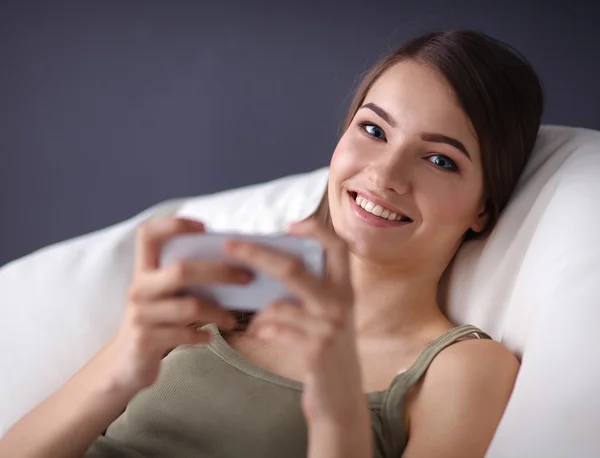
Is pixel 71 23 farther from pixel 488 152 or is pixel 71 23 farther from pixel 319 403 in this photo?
pixel 319 403

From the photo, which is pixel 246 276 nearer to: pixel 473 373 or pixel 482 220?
pixel 473 373

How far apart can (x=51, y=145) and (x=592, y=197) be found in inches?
56.7

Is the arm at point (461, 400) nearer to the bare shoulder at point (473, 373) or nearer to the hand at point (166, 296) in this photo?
the bare shoulder at point (473, 373)

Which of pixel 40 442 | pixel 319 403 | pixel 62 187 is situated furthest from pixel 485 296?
pixel 62 187

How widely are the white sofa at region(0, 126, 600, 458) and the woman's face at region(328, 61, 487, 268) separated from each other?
0.11 meters

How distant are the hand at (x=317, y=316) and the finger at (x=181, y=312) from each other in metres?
0.05

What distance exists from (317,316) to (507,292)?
1.84ft

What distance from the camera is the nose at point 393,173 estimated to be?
3.91ft

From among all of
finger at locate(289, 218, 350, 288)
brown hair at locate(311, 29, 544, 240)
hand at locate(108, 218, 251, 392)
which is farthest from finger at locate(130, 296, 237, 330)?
brown hair at locate(311, 29, 544, 240)

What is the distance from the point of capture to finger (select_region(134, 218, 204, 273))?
0.86 meters

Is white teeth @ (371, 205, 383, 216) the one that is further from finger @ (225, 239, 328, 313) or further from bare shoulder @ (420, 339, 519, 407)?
finger @ (225, 239, 328, 313)

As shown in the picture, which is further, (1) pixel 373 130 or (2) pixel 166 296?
(1) pixel 373 130

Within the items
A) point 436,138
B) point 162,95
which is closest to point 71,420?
point 436,138

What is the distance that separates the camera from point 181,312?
86cm
